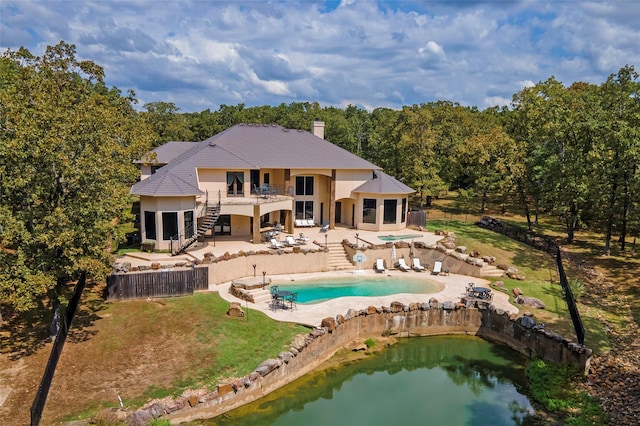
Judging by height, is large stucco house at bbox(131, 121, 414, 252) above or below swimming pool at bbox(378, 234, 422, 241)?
above

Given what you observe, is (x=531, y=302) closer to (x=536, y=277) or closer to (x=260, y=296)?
(x=536, y=277)

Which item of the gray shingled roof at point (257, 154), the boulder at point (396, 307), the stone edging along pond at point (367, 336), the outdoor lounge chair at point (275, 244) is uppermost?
the gray shingled roof at point (257, 154)

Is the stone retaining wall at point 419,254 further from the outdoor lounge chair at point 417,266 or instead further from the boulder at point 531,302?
the boulder at point 531,302

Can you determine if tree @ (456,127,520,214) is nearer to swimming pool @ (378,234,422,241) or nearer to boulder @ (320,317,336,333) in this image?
swimming pool @ (378,234,422,241)

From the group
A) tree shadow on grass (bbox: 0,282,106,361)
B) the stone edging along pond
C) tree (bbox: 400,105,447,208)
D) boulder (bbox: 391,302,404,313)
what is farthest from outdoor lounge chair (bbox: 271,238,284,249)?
tree (bbox: 400,105,447,208)

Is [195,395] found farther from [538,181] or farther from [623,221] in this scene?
[538,181]

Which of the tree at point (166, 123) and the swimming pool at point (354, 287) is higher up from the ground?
the tree at point (166, 123)

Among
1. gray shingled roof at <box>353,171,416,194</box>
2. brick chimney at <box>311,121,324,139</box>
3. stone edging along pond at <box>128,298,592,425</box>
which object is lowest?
stone edging along pond at <box>128,298,592,425</box>

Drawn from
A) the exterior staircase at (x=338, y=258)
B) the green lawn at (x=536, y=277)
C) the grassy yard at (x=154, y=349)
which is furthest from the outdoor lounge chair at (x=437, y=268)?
the grassy yard at (x=154, y=349)
